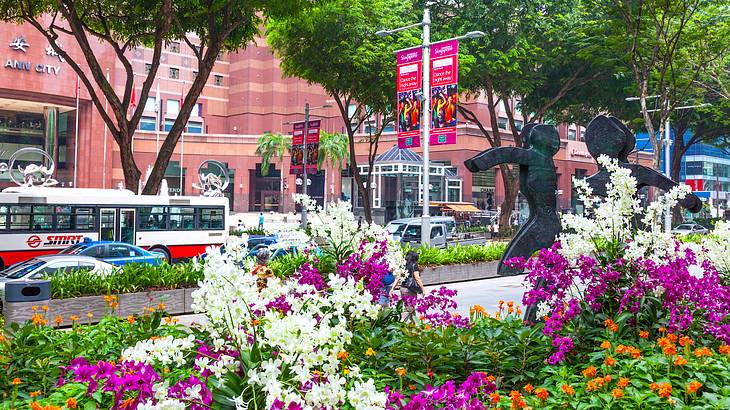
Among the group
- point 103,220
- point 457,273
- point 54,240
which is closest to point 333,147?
point 103,220

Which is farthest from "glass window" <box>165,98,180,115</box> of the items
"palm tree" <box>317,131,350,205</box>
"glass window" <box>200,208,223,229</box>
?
"glass window" <box>200,208,223,229</box>

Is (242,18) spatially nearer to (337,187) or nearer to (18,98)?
(18,98)

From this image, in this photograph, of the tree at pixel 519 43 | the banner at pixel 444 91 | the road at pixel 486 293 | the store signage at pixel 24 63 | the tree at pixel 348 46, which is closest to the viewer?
the road at pixel 486 293

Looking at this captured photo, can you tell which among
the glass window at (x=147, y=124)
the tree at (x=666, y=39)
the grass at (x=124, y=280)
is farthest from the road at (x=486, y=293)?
the glass window at (x=147, y=124)

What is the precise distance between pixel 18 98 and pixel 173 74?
25117 millimetres

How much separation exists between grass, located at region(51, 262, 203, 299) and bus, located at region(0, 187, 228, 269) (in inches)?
297

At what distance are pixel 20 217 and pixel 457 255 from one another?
13.9 meters

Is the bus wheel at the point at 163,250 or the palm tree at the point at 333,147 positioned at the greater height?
the palm tree at the point at 333,147

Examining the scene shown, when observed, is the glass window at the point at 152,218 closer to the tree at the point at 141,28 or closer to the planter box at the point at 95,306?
the tree at the point at 141,28

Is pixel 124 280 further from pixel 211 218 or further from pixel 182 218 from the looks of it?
pixel 211 218

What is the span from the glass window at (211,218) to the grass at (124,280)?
10.6 m

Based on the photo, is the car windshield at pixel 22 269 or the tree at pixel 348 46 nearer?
the car windshield at pixel 22 269

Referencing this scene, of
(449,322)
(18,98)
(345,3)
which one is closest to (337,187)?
(18,98)

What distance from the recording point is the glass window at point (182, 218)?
81.6 feet
